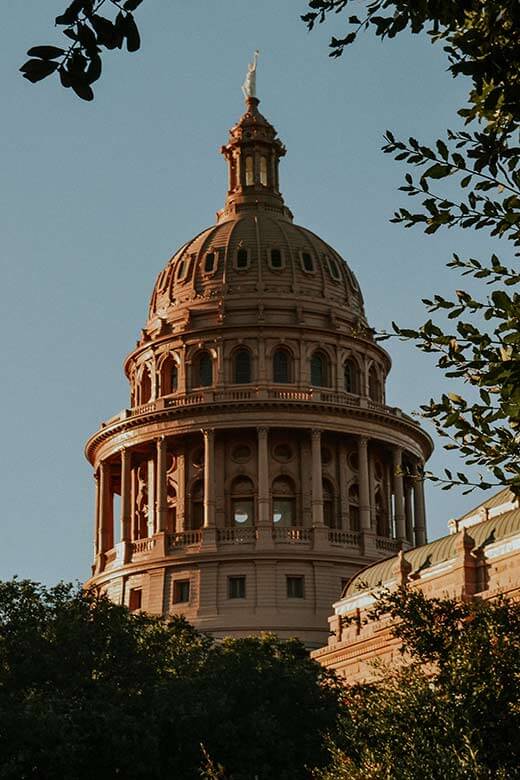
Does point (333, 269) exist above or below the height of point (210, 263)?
below

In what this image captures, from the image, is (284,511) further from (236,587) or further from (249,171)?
(249,171)

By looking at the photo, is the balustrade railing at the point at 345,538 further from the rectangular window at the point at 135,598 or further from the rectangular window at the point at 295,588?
the rectangular window at the point at 135,598

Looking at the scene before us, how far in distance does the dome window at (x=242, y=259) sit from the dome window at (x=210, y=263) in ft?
5.60

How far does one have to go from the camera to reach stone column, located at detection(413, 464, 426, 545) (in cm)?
11031

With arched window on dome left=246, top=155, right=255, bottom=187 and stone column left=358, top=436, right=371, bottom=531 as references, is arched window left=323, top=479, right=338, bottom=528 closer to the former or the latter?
stone column left=358, top=436, right=371, bottom=531

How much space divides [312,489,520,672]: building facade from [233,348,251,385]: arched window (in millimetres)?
38741

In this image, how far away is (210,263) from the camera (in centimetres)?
11494

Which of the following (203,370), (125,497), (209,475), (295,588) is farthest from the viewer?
(203,370)

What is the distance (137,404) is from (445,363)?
317 ft

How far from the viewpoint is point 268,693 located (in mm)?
54375

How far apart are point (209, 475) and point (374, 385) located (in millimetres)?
16247

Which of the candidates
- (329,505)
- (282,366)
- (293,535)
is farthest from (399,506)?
(282,366)

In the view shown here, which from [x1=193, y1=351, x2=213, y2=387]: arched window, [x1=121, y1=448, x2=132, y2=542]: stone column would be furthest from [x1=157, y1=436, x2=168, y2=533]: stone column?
[x1=193, y1=351, x2=213, y2=387]: arched window

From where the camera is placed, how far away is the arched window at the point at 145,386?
114125 mm
